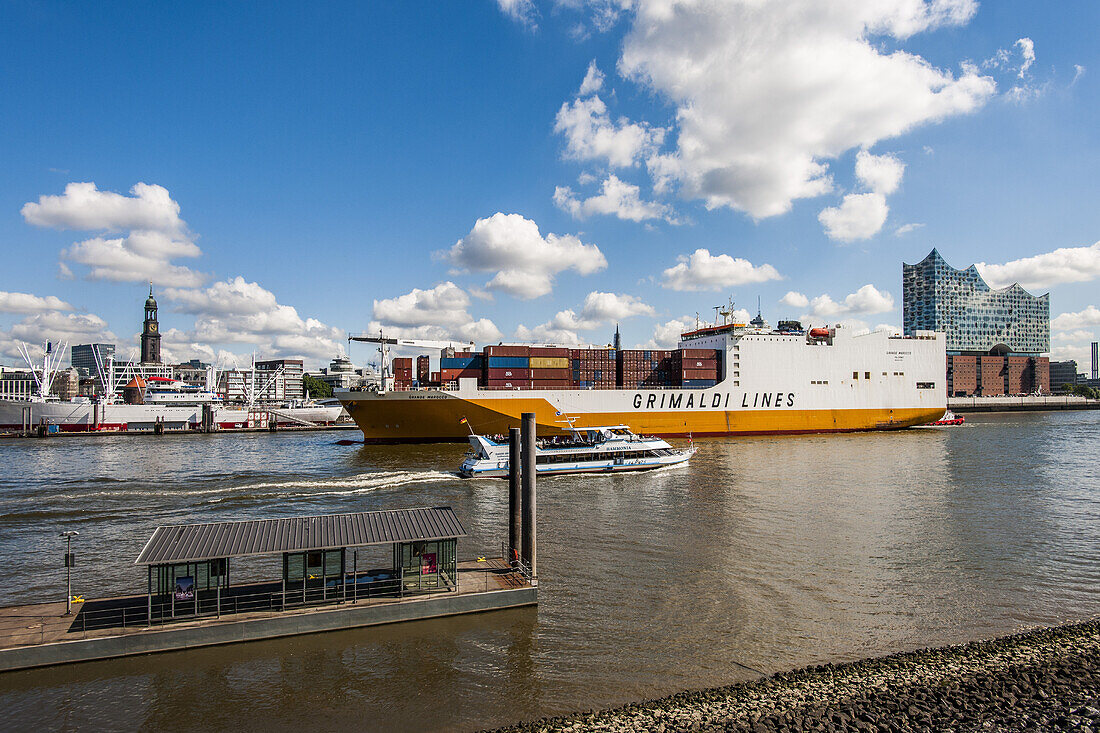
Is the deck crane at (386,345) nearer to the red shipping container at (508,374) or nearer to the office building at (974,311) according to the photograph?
the red shipping container at (508,374)

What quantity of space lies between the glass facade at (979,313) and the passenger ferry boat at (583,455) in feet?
598

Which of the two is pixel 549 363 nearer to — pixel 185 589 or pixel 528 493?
pixel 528 493

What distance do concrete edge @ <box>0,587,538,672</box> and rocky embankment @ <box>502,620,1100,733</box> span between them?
3.60 meters

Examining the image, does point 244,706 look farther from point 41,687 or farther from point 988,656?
point 988,656

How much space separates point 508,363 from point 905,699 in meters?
34.6

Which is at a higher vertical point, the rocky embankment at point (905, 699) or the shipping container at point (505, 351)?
the shipping container at point (505, 351)

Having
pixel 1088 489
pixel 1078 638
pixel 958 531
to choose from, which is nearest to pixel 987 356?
pixel 1088 489

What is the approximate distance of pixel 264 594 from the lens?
10.9 metres

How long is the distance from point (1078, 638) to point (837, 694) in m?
5.84

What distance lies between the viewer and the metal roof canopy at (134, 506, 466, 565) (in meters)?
9.65

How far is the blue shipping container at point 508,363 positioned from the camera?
4112 centimetres

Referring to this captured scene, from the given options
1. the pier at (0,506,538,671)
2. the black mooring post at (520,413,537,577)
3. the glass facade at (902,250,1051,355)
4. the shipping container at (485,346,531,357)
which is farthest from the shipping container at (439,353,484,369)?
the glass facade at (902,250,1051,355)

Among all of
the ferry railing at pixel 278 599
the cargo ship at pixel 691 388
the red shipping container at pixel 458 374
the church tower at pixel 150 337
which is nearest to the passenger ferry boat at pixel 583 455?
the cargo ship at pixel 691 388

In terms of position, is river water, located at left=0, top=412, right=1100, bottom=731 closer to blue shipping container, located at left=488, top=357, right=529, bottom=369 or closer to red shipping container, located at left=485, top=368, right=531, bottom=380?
red shipping container, located at left=485, top=368, right=531, bottom=380
